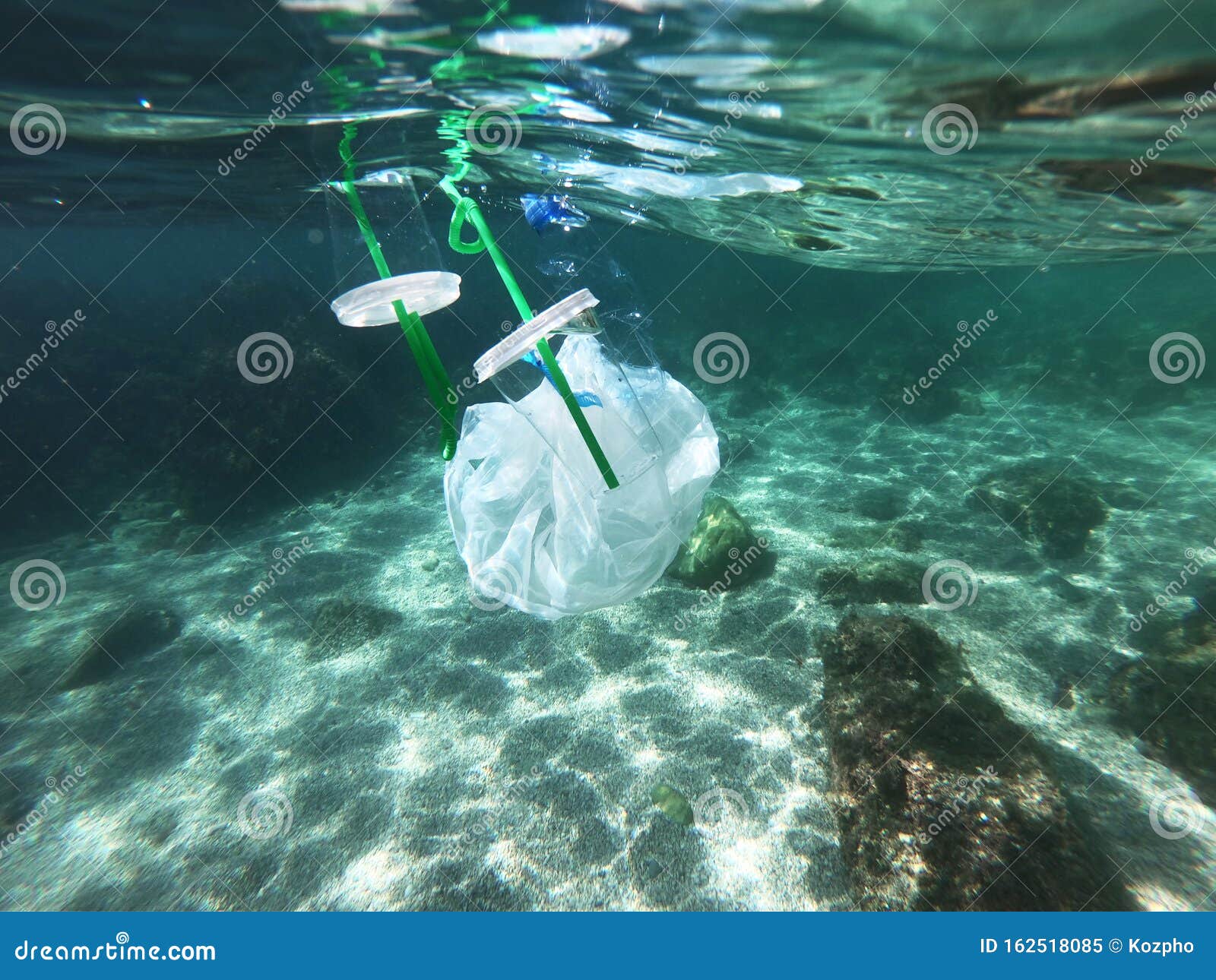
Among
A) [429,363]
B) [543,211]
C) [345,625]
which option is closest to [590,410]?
[429,363]

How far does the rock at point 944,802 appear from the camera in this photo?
3.40 meters

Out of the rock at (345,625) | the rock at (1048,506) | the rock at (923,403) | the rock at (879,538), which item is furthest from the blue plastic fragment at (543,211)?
the rock at (923,403)

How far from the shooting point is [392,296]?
2561 mm

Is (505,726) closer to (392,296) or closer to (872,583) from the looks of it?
(392,296)

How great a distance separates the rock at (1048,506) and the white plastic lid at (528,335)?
9319 millimetres

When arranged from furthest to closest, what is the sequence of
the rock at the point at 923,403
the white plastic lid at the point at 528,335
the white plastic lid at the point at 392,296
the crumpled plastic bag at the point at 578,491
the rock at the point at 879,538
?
the rock at the point at 923,403 < the rock at the point at 879,538 < the crumpled plastic bag at the point at 578,491 < the white plastic lid at the point at 392,296 < the white plastic lid at the point at 528,335

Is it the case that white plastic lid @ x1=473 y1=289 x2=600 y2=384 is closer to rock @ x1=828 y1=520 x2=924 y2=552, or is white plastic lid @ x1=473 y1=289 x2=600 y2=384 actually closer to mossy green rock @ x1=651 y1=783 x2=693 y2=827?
mossy green rock @ x1=651 y1=783 x2=693 y2=827

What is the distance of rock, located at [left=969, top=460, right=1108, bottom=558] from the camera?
8.29 metres

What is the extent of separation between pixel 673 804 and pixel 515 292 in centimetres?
424

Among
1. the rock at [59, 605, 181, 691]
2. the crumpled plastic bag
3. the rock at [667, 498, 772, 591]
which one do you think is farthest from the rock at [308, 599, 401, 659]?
the rock at [667, 498, 772, 591]

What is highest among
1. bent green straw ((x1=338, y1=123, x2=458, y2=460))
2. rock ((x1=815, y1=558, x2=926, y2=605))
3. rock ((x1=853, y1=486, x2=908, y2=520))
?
bent green straw ((x1=338, y1=123, x2=458, y2=460))

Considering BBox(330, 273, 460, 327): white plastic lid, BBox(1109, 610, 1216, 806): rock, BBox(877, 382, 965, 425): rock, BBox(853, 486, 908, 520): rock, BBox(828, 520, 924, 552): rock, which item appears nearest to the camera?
BBox(330, 273, 460, 327): white plastic lid

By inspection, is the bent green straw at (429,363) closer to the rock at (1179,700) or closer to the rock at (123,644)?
the rock at (1179,700)

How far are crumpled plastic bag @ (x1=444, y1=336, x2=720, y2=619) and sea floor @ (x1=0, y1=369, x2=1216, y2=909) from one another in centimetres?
202
